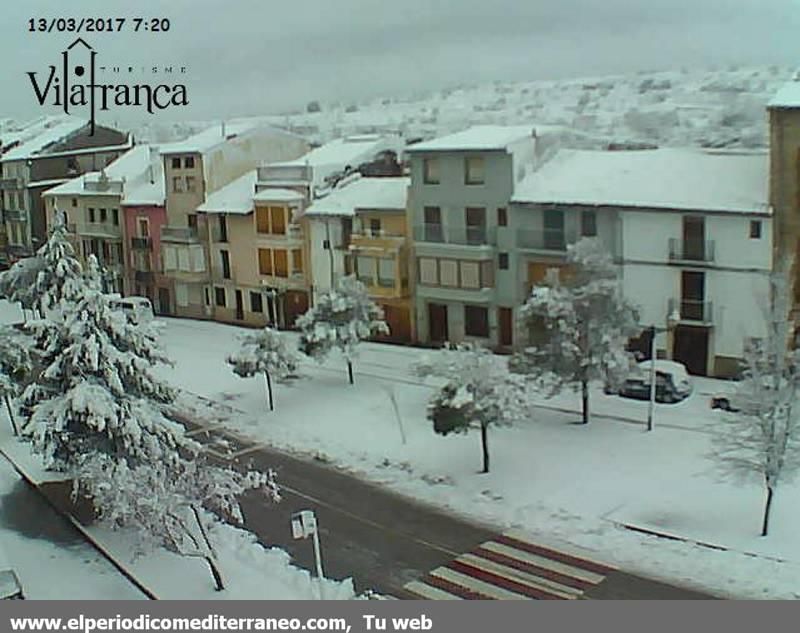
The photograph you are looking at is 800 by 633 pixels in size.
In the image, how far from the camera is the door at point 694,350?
3885mm

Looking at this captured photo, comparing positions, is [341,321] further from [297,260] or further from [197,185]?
[197,185]

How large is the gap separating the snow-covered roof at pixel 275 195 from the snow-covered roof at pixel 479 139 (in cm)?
40

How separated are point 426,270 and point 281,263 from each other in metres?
0.49

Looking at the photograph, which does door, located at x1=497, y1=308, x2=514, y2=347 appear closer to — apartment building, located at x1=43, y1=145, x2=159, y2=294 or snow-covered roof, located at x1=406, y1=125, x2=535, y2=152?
snow-covered roof, located at x1=406, y1=125, x2=535, y2=152

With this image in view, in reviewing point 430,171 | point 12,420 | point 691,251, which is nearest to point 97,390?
point 12,420

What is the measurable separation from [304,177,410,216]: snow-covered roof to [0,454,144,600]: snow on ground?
50.5 inches

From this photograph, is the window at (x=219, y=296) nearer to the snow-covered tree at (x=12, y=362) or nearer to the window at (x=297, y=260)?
the window at (x=297, y=260)

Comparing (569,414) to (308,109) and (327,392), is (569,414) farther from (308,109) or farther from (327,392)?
(308,109)

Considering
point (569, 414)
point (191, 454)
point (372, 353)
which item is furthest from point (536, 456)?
point (191, 454)

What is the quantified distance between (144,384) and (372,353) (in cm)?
80

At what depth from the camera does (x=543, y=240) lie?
4.04 metres

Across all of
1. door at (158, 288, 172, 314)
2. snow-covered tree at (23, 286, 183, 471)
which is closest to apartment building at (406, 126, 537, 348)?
door at (158, 288, 172, 314)

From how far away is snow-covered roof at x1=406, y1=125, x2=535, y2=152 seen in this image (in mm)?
4035
